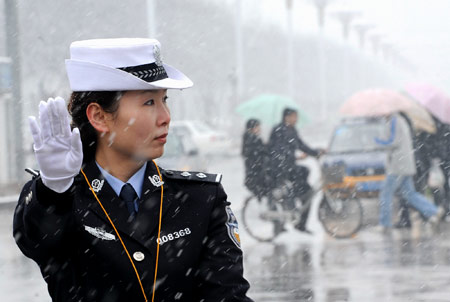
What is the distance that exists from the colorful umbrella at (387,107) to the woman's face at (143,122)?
36.2 ft

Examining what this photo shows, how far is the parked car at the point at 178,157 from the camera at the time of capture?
582 inches

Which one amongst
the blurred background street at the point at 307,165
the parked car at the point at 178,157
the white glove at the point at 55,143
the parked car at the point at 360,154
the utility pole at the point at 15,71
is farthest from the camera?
the utility pole at the point at 15,71

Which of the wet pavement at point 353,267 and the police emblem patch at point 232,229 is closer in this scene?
the police emblem patch at point 232,229

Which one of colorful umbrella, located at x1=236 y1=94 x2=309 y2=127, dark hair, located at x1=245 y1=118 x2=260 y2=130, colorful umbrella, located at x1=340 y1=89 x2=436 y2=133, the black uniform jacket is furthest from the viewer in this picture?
colorful umbrella, located at x1=236 y1=94 x2=309 y2=127

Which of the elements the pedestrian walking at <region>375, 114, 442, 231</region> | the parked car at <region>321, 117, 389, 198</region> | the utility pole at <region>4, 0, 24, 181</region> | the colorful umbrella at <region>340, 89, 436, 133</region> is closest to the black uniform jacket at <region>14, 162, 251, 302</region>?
the pedestrian walking at <region>375, 114, 442, 231</region>

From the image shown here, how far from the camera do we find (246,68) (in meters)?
81.8

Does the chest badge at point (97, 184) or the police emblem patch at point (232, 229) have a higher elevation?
the chest badge at point (97, 184)

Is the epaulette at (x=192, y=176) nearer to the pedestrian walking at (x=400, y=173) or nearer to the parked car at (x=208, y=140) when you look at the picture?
→ the pedestrian walking at (x=400, y=173)

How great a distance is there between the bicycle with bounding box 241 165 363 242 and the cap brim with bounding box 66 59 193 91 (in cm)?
944

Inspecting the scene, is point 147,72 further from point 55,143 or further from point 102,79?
point 55,143

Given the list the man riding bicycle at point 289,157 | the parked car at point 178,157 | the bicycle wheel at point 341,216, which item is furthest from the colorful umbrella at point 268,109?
the bicycle wheel at point 341,216

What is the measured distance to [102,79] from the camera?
2.43m

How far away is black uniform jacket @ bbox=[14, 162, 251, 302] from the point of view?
Result: 2.36 meters

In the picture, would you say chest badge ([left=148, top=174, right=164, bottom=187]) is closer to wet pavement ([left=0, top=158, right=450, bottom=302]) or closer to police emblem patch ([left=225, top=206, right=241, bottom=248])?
police emblem patch ([left=225, top=206, right=241, bottom=248])
